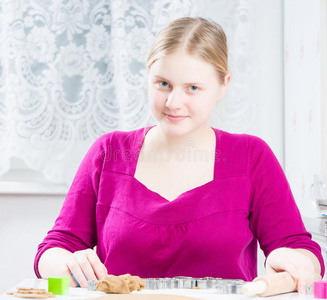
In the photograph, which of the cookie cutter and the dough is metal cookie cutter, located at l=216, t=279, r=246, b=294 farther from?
the dough

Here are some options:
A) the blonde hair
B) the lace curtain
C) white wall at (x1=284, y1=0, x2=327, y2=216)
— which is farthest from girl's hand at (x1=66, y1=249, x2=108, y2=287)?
the lace curtain

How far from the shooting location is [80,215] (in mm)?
1162

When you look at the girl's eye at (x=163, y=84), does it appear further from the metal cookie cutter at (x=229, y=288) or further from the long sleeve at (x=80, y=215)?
the metal cookie cutter at (x=229, y=288)

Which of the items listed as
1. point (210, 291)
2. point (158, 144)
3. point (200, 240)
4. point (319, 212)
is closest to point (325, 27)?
point (319, 212)

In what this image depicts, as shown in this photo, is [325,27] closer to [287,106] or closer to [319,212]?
[287,106]

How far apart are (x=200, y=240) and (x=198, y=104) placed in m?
0.27

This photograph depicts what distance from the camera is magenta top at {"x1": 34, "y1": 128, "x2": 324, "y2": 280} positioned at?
42.6 inches

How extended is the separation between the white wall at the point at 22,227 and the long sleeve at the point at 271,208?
976mm

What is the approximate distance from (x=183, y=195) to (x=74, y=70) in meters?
0.95

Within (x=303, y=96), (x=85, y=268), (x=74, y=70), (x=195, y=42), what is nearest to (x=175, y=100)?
(x=195, y=42)

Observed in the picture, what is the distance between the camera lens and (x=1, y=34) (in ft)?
6.24

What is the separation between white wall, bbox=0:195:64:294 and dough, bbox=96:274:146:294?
1195 mm

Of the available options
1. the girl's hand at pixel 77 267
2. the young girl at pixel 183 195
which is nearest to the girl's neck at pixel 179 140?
the young girl at pixel 183 195

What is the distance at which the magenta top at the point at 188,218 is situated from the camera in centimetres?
108
